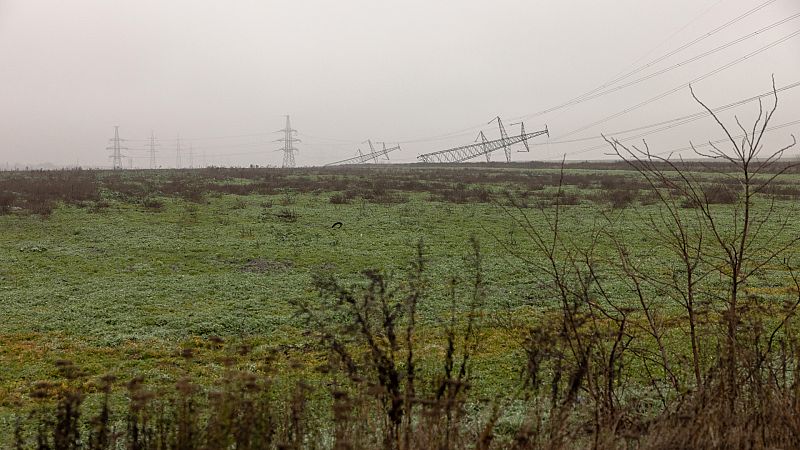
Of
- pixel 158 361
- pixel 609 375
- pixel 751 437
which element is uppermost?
pixel 609 375

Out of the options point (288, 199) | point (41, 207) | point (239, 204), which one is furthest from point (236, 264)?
point (288, 199)

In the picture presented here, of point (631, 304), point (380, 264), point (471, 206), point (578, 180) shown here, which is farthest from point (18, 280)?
point (578, 180)

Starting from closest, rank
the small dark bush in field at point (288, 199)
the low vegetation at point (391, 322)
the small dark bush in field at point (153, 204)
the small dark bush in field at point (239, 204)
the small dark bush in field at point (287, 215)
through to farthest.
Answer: the low vegetation at point (391, 322) < the small dark bush in field at point (287, 215) < the small dark bush in field at point (153, 204) < the small dark bush in field at point (239, 204) < the small dark bush in field at point (288, 199)

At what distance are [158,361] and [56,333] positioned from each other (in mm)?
3082

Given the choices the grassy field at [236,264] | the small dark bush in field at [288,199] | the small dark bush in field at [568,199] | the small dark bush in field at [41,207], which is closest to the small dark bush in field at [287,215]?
the grassy field at [236,264]

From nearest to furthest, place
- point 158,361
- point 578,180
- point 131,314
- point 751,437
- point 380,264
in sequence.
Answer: point 751,437
point 158,361
point 131,314
point 380,264
point 578,180

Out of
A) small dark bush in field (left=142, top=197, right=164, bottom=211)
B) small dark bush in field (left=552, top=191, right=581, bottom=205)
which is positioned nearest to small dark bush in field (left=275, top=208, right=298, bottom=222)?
small dark bush in field (left=142, top=197, right=164, bottom=211)

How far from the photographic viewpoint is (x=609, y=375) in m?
4.14

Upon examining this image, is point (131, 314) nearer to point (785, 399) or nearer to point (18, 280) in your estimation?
point (18, 280)

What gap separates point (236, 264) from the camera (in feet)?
57.0

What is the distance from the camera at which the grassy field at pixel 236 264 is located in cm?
957

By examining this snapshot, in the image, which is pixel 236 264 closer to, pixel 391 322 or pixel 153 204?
pixel 153 204

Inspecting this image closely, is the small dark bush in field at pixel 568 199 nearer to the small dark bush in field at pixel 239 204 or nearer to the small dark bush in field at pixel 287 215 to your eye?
the small dark bush in field at pixel 287 215

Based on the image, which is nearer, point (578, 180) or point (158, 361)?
point (158, 361)
